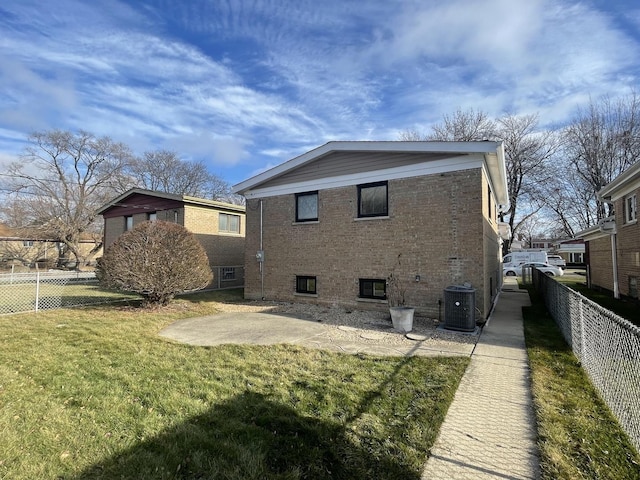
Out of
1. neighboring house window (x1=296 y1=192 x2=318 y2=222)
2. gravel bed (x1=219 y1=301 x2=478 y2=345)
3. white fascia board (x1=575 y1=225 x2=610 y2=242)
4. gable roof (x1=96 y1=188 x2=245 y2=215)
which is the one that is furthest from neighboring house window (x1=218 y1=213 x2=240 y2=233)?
white fascia board (x1=575 y1=225 x2=610 y2=242)

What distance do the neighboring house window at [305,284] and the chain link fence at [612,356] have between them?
744 cm

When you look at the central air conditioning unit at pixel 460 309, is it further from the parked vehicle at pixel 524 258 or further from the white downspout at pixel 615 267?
the parked vehicle at pixel 524 258

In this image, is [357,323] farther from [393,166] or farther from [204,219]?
[204,219]

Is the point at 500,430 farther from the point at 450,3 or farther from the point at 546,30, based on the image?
the point at 546,30

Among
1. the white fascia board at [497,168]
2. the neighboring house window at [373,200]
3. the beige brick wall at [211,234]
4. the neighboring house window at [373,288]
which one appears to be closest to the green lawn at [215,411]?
the neighboring house window at [373,288]

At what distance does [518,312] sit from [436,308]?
354cm

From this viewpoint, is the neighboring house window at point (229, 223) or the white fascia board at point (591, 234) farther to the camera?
the neighboring house window at point (229, 223)

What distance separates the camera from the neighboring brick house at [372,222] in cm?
856

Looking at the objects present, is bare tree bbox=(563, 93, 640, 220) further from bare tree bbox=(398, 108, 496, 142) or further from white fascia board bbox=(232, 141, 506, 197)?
white fascia board bbox=(232, 141, 506, 197)

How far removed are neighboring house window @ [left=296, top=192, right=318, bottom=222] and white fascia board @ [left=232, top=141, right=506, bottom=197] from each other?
1.11m

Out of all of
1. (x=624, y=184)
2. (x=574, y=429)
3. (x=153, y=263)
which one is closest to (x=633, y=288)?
(x=624, y=184)

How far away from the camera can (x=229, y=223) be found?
1900 cm

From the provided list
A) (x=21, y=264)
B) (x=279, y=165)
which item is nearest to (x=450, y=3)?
(x=279, y=165)

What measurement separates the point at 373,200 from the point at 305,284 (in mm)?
3874
